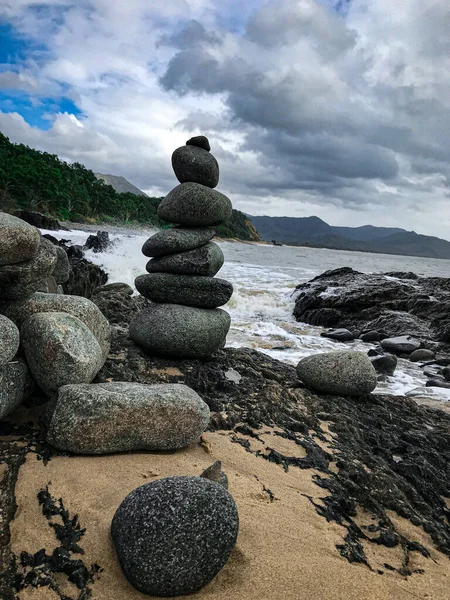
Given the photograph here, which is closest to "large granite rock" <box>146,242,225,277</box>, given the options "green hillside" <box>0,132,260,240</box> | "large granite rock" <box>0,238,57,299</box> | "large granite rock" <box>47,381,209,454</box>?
"large granite rock" <box>0,238,57,299</box>

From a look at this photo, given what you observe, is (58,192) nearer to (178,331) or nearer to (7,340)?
(178,331)

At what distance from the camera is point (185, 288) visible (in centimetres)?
722

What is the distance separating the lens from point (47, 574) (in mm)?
2477

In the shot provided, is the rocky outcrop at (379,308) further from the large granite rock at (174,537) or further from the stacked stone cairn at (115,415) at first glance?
the large granite rock at (174,537)

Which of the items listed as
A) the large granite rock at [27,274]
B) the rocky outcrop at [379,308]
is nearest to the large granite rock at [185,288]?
the large granite rock at [27,274]

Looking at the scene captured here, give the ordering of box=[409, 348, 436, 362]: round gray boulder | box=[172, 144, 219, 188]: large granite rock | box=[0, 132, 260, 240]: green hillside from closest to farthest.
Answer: box=[172, 144, 219, 188]: large granite rock → box=[409, 348, 436, 362]: round gray boulder → box=[0, 132, 260, 240]: green hillside

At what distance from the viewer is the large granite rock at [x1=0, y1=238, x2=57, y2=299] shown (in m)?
4.32

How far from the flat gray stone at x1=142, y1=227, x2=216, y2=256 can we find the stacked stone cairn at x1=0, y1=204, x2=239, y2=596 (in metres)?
2.31

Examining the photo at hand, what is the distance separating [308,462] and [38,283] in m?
3.39

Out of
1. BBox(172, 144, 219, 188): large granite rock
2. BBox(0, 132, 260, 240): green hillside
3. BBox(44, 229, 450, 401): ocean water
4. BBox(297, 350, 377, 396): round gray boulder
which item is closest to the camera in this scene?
BBox(297, 350, 377, 396): round gray boulder

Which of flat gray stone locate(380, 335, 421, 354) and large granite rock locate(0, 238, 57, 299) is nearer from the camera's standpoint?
large granite rock locate(0, 238, 57, 299)

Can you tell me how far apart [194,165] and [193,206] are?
28.9 inches

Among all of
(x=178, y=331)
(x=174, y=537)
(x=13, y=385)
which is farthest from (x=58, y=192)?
(x=174, y=537)

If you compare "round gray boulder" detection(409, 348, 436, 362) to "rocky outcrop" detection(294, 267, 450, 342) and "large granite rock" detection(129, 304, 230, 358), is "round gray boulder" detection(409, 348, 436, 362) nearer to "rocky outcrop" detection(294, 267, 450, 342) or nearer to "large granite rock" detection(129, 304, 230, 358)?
"rocky outcrop" detection(294, 267, 450, 342)
